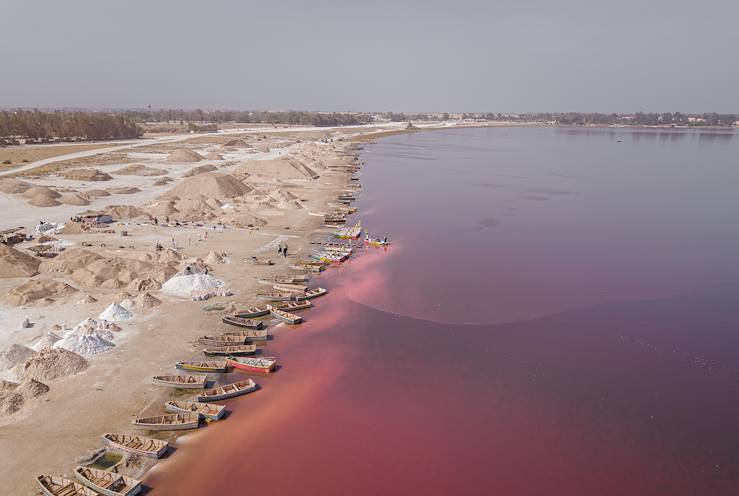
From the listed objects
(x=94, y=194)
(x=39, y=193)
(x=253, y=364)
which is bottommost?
(x=253, y=364)

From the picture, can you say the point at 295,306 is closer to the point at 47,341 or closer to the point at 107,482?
the point at 47,341

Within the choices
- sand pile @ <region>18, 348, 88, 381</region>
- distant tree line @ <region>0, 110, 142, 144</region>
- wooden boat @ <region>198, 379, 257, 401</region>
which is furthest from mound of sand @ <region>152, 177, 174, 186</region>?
wooden boat @ <region>198, 379, 257, 401</region>

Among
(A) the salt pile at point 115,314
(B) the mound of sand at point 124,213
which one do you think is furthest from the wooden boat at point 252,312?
(B) the mound of sand at point 124,213

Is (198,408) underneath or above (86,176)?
underneath

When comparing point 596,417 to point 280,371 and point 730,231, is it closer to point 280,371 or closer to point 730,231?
point 280,371

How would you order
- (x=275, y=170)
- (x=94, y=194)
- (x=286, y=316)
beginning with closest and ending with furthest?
(x=286, y=316) → (x=94, y=194) → (x=275, y=170)

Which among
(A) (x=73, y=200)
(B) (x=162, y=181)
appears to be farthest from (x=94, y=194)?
(B) (x=162, y=181)
